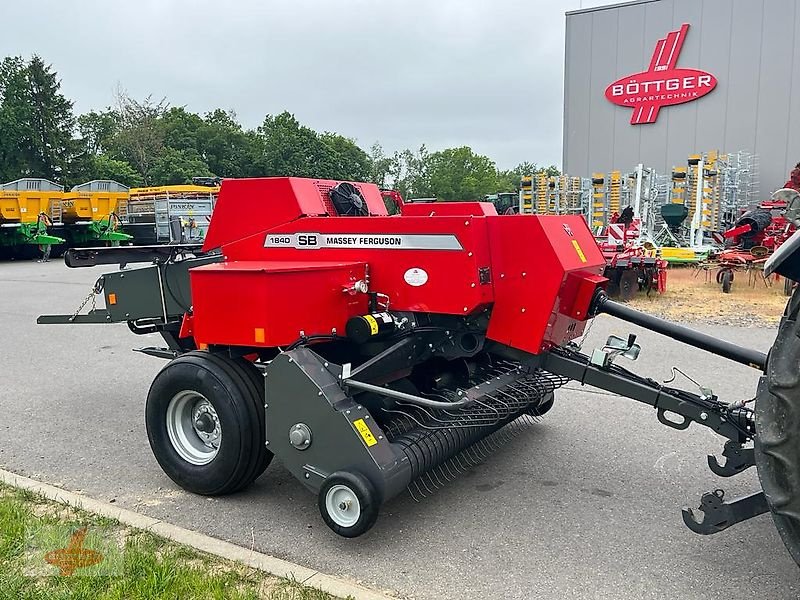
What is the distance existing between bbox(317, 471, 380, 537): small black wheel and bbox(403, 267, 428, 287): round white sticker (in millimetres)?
1058

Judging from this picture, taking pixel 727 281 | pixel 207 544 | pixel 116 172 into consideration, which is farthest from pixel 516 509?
pixel 116 172

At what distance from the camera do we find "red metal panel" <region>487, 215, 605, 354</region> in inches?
137

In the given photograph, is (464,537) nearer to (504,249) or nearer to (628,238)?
(504,249)

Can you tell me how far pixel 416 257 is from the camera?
12.0ft

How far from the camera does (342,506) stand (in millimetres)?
3217

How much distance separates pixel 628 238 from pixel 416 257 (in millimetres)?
9211

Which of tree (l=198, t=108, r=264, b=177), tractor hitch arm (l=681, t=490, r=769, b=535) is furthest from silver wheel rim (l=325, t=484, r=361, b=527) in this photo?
tree (l=198, t=108, r=264, b=177)

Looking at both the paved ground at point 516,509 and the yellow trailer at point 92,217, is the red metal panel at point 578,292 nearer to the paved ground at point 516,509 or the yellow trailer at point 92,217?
the paved ground at point 516,509

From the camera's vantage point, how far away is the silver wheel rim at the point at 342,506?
3156 millimetres

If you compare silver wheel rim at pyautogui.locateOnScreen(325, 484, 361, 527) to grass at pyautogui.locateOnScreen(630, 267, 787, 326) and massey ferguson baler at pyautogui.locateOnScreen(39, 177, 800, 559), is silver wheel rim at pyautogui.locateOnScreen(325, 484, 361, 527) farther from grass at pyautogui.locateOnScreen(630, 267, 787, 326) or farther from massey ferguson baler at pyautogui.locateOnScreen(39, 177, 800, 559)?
grass at pyautogui.locateOnScreen(630, 267, 787, 326)

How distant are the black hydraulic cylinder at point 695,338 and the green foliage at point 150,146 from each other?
35.1 m

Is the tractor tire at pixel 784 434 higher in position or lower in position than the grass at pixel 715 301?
higher

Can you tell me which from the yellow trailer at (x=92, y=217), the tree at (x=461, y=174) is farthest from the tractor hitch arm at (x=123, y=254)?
the tree at (x=461, y=174)

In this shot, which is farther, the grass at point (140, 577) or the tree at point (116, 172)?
the tree at point (116, 172)
